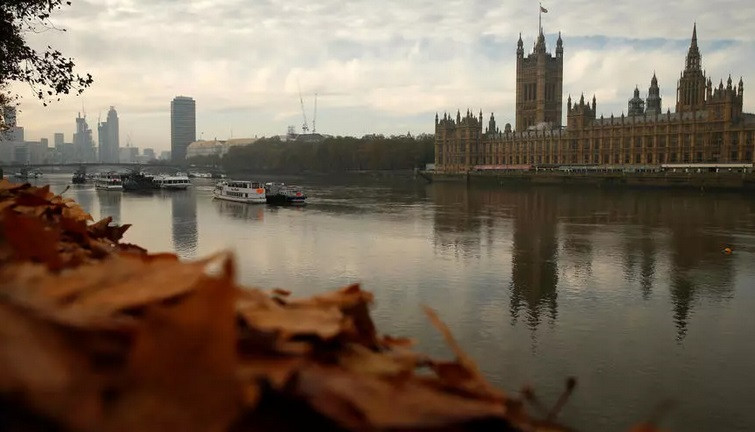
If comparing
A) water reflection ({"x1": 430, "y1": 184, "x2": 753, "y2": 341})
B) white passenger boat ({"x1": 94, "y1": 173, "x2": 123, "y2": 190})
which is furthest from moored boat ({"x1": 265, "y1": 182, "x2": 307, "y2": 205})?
white passenger boat ({"x1": 94, "y1": 173, "x2": 123, "y2": 190})

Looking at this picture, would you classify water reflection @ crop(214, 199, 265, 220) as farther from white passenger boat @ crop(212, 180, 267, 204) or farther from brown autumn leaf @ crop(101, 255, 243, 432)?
brown autumn leaf @ crop(101, 255, 243, 432)

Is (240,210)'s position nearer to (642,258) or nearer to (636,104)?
(642,258)

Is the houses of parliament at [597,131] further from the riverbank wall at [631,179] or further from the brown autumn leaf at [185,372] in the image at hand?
the brown autumn leaf at [185,372]

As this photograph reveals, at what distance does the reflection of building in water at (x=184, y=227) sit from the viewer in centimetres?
2294

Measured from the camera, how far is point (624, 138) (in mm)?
90438

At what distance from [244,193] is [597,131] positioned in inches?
2518

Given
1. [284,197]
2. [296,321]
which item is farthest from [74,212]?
[284,197]

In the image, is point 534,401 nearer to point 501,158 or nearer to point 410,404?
point 410,404

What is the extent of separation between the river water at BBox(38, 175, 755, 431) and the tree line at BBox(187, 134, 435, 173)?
81183mm

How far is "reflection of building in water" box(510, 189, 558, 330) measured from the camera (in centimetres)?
1462

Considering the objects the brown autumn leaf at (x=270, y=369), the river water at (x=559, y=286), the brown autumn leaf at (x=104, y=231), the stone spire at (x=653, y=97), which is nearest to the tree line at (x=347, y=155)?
the stone spire at (x=653, y=97)

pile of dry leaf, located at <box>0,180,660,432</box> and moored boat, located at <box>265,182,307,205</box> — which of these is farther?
moored boat, located at <box>265,182,307,205</box>

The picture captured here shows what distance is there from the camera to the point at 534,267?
19.7 meters

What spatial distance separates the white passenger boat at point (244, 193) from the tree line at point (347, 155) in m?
65.8
